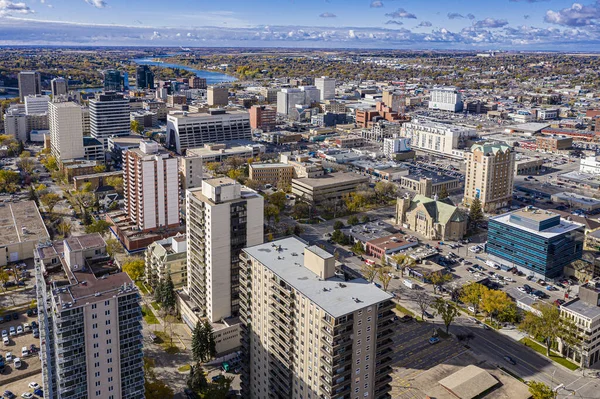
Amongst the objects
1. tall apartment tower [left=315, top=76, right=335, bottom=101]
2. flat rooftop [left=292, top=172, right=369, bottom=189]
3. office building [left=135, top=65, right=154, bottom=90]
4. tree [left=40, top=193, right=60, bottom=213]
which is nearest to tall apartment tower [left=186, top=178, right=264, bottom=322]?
flat rooftop [left=292, top=172, right=369, bottom=189]

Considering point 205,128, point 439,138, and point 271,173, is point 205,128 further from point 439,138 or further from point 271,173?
point 439,138

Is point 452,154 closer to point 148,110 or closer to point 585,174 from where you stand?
point 585,174

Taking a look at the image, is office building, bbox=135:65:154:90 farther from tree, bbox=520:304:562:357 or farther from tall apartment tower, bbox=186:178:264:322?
tree, bbox=520:304:562:357

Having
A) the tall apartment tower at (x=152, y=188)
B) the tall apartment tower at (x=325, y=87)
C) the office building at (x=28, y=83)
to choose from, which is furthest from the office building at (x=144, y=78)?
the tall apartment tower at (x=152, y=188)

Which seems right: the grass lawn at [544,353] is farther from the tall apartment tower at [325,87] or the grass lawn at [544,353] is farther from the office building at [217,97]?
the tall apartment tower at [325,87]

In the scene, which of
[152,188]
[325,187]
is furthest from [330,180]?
[152,188]

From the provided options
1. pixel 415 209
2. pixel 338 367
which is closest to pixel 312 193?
pixel 415 209
